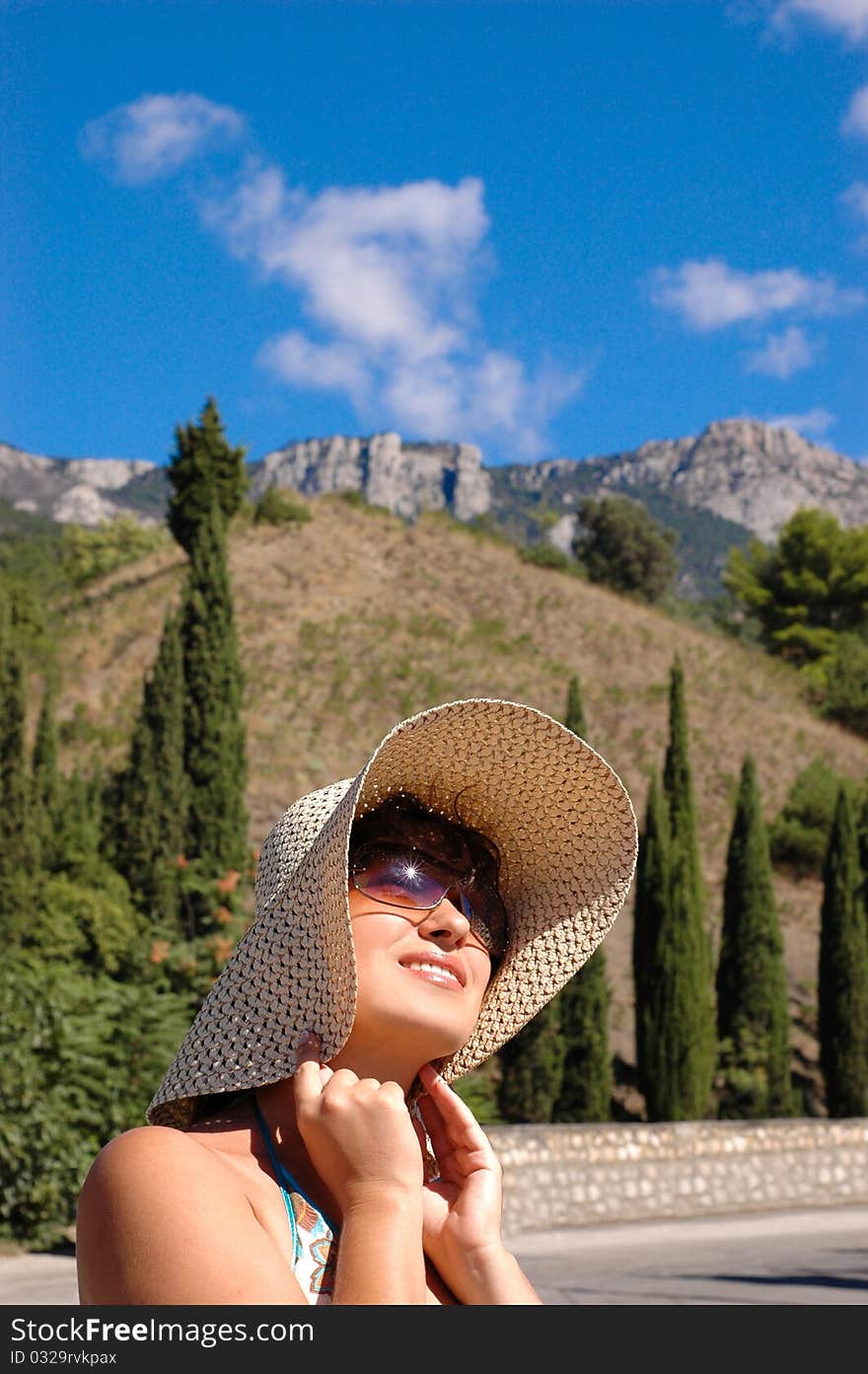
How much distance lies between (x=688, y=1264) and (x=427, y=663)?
1992 cm

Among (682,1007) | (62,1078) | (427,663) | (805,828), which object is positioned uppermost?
(427,663)

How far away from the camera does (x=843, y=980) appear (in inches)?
687

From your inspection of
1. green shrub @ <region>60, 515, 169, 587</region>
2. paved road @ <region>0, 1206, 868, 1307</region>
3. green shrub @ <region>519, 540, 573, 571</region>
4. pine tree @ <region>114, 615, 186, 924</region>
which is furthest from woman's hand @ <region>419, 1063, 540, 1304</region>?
green shrub @ <region>60, 515, 169, 587</region>

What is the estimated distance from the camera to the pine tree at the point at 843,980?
17.1 metres

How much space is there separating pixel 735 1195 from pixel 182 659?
9.86m

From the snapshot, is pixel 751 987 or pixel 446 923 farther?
pixel 751 987

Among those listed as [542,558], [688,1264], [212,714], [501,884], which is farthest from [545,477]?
[501,884]

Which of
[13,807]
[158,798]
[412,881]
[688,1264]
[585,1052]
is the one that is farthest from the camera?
[158,798]

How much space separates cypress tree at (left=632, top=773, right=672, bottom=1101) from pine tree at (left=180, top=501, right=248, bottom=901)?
199 inches

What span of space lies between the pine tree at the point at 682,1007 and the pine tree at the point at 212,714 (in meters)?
5.33

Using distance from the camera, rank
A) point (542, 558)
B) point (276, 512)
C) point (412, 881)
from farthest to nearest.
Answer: point (542, 558)
point (276, 512)
point (412, 881)

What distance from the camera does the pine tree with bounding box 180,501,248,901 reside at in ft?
57.0

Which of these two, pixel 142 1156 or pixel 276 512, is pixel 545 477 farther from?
pixel 142 1156
